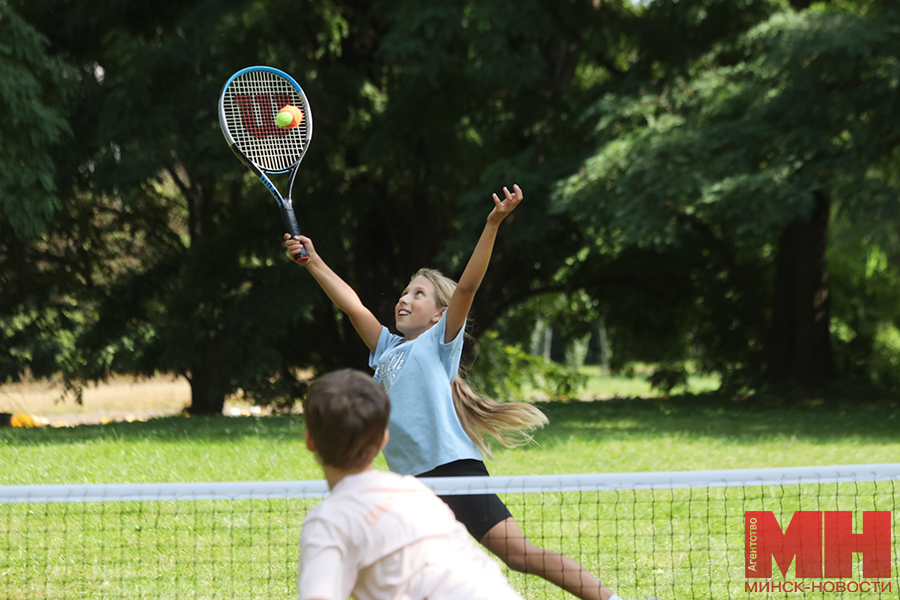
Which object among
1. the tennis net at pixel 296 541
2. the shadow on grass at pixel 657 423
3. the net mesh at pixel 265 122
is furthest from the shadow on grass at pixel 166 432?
the net mesh at pixel 265 122

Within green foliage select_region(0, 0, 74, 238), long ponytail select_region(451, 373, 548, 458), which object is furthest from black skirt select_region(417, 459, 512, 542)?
green foliage select_region(0, 0, 74, 238)

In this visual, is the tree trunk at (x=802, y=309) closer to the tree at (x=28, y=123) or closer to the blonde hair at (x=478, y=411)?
the tree at (x=28, y=123)

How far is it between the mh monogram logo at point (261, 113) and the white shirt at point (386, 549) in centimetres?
331

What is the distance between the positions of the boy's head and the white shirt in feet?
0.19

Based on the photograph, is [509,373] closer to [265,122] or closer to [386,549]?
[265,122]

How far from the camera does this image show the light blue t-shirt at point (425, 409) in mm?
3350

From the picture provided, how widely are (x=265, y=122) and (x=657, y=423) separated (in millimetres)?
7049

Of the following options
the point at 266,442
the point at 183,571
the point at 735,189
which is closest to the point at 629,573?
the point at 183,571

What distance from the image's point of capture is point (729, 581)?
4.44m

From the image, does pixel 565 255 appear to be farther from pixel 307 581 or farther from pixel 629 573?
Result: pixel 307 581

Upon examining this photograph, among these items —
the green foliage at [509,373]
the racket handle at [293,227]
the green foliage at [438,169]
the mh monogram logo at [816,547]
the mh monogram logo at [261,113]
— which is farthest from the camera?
the green foliage at [509,373]

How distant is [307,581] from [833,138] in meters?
11.0

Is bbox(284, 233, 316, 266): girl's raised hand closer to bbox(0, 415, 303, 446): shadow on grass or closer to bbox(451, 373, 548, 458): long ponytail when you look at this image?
bbox(451, 373, 548, 458): long ponytail

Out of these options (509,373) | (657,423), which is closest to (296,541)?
(657,423)
